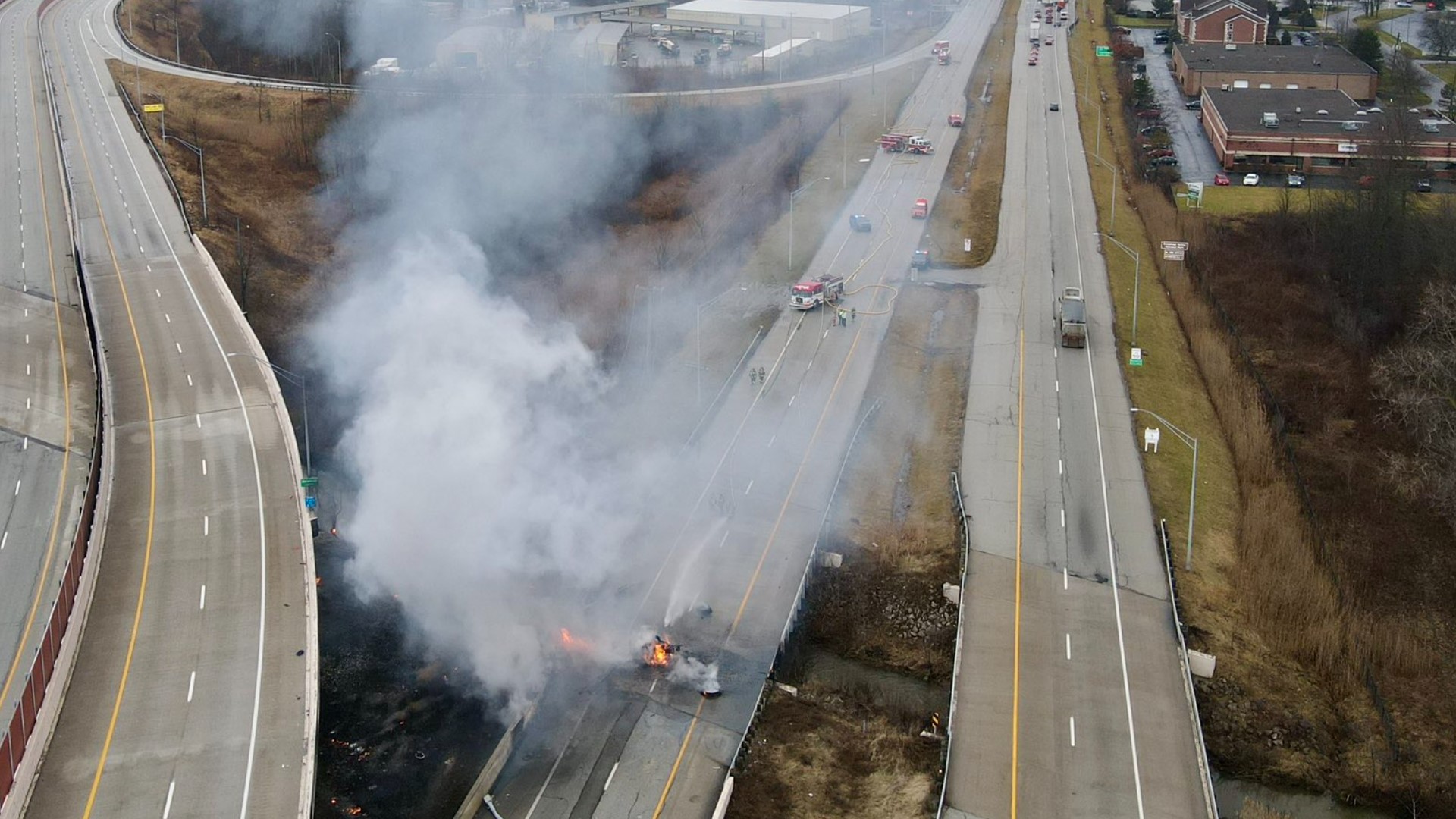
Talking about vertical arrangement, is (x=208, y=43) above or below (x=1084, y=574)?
above

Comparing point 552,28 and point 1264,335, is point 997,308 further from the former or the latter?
point 552,28

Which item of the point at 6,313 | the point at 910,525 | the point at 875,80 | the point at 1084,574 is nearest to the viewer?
the point at 1084,574

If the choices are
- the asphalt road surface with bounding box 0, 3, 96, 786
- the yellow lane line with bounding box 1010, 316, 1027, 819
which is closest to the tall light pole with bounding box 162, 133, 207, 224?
the asphalt road surface with bounding box 0, 3, 96, 786

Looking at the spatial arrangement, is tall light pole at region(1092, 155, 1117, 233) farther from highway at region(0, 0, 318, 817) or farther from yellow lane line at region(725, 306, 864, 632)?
highway at region(0, 0, 318, 817)

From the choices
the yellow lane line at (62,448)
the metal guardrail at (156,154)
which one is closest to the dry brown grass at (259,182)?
the metal guardrail at (156,154)

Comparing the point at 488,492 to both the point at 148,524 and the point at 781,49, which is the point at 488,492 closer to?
the point at 148,524

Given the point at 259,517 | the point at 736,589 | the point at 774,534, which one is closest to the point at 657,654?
the point at 736,589

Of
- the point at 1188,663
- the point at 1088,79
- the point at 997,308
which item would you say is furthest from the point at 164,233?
the point at 1088,79

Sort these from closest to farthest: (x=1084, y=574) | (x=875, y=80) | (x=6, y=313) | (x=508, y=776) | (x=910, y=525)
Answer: (x=508, y=776)
(x=1084, y=574)
(x=910, y=525)
(x=6, y=313)
(x=875, y=80)
